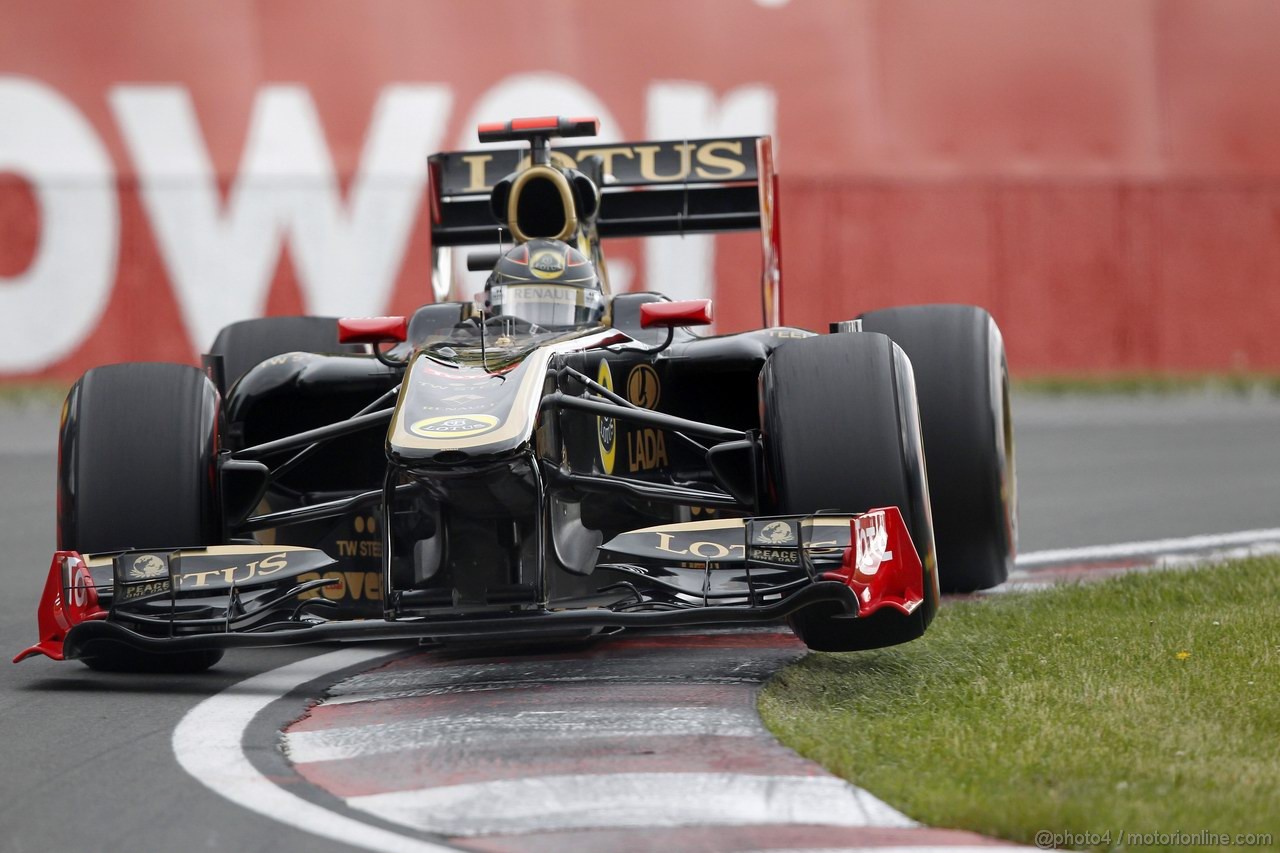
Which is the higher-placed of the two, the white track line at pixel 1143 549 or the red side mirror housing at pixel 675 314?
the red side mirror housing at pixel 675 314

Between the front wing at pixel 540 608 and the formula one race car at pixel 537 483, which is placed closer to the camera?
the front wing at pixel 540 608

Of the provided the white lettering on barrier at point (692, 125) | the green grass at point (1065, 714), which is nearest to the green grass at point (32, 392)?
the white lettering on barrier at point (692, 125)

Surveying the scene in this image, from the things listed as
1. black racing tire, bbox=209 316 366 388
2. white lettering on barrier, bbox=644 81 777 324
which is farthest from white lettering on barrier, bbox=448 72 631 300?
black racing tire, bbox=209 316 366 388

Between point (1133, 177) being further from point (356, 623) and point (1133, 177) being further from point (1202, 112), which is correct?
point (356, 623)

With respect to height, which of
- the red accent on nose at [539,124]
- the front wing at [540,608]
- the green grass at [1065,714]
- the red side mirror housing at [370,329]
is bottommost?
the green grass at [1065,714]

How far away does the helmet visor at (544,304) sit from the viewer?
718 centimetres

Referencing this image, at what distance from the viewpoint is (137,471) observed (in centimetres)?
599

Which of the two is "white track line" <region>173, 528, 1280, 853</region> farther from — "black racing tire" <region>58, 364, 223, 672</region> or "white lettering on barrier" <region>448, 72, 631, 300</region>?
"white lettering on barrier" <region>448, 72, 631, 300</region>

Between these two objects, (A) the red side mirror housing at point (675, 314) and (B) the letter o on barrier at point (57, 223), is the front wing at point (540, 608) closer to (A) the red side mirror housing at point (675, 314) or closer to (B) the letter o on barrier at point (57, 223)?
(A) the red side mirror housing at point (675, 314)

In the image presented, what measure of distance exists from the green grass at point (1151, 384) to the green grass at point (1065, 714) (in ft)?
42.1

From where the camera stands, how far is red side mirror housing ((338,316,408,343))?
6715 mm

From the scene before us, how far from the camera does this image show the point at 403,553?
563 centimetres

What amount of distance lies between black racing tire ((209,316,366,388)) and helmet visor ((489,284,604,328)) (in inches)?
58.5

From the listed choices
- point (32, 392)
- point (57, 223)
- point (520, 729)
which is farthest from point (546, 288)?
point (57, 223)
